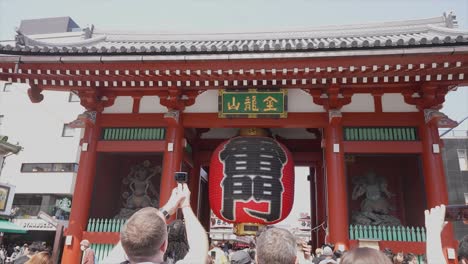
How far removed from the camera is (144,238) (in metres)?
1.73

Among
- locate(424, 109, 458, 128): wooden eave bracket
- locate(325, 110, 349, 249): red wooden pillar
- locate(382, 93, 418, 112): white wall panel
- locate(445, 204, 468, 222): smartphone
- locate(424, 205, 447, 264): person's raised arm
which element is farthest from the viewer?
locate(382, 93, 418, 112): white wall panel

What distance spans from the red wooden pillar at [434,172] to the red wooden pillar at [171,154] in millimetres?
5520

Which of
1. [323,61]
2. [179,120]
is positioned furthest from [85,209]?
[323,61]

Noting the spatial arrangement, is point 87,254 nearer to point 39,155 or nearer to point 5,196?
point 5,196

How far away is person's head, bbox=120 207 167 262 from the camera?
173cm

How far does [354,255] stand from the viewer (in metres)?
1.64

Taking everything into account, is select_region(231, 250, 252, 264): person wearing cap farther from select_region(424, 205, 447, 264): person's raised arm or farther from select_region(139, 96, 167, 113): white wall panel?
select_region(139, 96, 167, 113): white wall panel

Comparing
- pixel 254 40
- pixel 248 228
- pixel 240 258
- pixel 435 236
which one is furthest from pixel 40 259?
pixel 254 40

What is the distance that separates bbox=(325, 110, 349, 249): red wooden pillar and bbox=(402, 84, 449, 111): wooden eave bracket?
1747mm

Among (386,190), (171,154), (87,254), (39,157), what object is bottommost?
(87,254)

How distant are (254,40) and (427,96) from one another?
19.7 ft

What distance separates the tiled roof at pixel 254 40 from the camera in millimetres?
6871

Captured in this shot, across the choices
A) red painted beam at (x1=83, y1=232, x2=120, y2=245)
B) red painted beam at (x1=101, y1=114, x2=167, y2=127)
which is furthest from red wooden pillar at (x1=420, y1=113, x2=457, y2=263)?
red painted beam at (x1=83, y1=232, x2=120, y2=245)

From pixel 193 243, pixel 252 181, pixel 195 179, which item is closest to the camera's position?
pixel 193 243
